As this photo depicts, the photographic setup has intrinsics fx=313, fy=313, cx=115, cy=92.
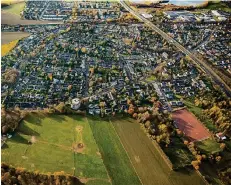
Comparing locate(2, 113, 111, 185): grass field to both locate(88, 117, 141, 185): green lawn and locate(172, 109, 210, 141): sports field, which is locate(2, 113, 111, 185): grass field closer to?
locate(88, 117, 141, 185): green lawn

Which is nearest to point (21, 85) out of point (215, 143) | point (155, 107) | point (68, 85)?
point (68, 85)

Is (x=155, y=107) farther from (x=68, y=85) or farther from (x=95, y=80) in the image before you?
(x=68, y=85)

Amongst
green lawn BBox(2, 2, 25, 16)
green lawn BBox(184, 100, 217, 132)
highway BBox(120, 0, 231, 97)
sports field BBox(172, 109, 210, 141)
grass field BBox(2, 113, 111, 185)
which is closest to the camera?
grass field BBox(2, 113, 111, 185)

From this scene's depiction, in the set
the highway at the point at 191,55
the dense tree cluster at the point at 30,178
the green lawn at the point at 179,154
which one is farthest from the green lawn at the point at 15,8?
Result: the green lawn at the point at 179,154

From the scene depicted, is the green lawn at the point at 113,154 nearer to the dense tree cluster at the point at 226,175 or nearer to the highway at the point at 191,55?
the dense tree cluster at the point at 226,175

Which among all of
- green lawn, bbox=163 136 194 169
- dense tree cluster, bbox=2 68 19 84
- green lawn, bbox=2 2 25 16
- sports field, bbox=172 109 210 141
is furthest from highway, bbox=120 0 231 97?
dense tree cluster, bbox=2 68 19 84

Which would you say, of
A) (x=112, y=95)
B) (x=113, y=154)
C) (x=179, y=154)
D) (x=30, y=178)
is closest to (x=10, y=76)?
(x=112, y=95)
